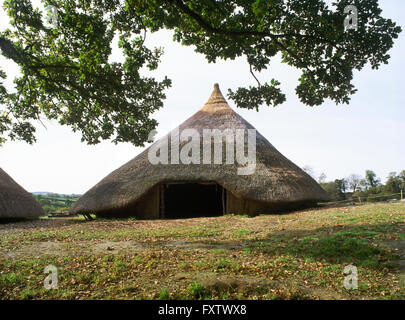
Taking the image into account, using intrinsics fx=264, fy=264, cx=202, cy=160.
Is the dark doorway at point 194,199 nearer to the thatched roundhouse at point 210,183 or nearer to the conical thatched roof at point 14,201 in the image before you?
the thatched roundhouse at point 210,183

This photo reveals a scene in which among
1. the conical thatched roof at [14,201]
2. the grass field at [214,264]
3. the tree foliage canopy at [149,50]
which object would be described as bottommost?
the grass field at [214,264]

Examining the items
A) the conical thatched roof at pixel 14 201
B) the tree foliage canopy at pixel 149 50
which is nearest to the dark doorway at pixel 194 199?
the conical thatched roof at pixel 14 201

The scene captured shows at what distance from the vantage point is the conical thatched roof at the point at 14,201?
14.1 metres

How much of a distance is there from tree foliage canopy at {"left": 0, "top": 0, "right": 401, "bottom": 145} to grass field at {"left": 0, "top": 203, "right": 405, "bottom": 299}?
3.79 meters

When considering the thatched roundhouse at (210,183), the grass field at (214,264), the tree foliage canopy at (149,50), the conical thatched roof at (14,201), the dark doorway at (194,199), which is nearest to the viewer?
the grass field at (214,264)

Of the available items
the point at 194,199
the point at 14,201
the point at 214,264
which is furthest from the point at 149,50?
the point at 194,199

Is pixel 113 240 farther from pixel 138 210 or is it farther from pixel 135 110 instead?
pixel 138 210

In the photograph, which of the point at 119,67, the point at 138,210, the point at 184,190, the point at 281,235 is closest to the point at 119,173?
the point at 138,210

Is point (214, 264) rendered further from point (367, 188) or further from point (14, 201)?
point (367, 188)

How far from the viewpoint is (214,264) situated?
493 centimetres

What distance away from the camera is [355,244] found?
18.9 ft

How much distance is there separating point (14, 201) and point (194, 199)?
Result: 12.4 m

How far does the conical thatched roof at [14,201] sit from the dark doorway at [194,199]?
873 centimetres

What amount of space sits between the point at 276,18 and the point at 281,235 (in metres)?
5.90
